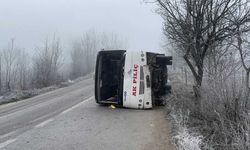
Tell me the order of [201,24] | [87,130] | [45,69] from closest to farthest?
[87,130], [201,24], [45,69]

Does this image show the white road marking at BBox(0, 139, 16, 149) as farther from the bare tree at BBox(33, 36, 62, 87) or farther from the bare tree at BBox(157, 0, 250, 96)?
the bare tree at BBox(33, 36, 62, 87)

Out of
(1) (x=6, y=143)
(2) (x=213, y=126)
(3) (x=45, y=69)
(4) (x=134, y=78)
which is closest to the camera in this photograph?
(1) (x=6, y=143)

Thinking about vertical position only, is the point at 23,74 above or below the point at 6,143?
above

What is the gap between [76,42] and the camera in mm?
88438

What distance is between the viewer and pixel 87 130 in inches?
364

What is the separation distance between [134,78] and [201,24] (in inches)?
124

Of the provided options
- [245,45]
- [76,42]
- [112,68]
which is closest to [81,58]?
[76,42]

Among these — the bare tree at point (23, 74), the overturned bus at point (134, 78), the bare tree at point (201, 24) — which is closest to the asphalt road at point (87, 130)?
the overturned bus at point (134, 78)

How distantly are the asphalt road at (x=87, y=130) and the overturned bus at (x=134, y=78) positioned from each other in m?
0.64

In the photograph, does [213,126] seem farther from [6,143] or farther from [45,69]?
[45,69]

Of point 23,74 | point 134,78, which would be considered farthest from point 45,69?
point 134,78

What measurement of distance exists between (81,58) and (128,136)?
6885cm

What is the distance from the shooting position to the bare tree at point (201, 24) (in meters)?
12.0

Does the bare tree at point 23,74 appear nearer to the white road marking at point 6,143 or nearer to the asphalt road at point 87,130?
the asphalt road at point 87,130
